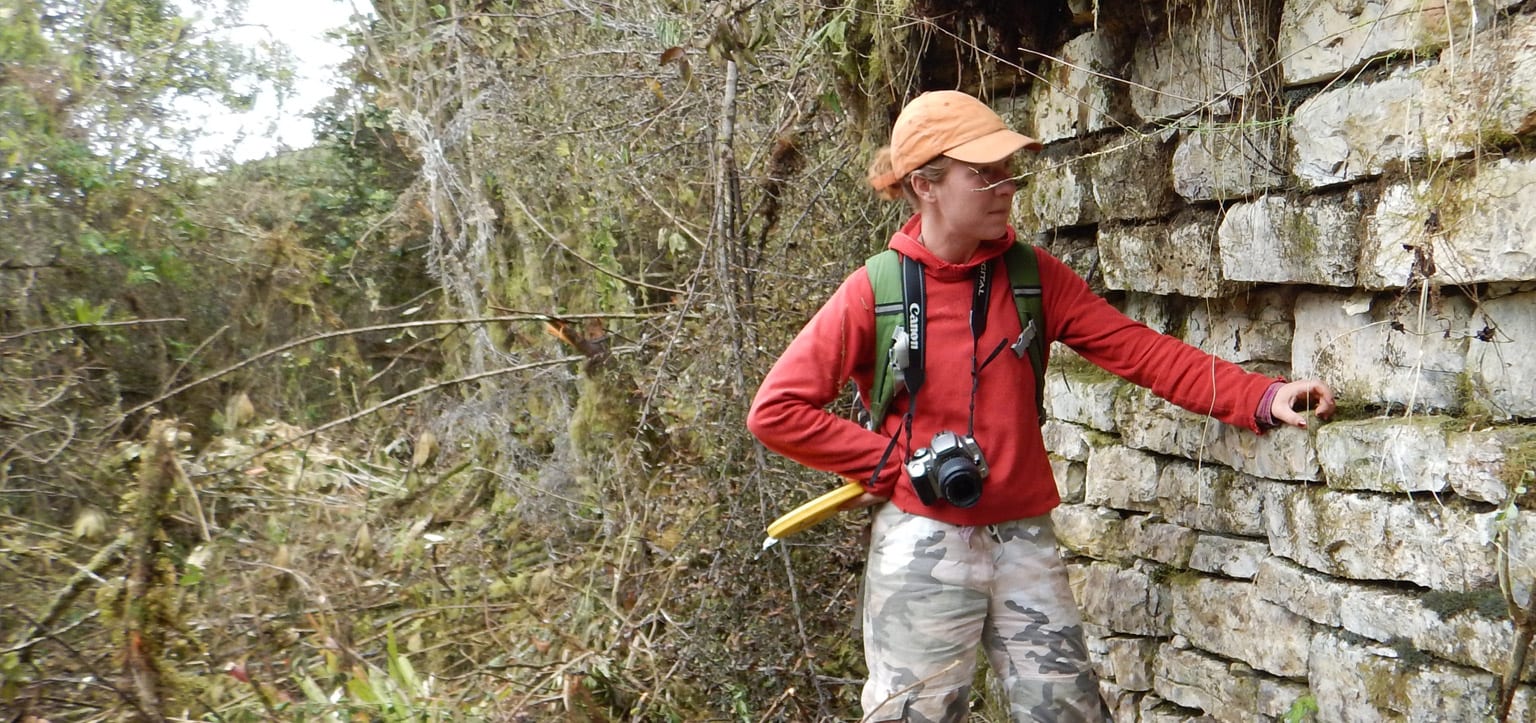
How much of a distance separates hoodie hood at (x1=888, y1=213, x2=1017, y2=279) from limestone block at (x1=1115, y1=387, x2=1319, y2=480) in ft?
2.66

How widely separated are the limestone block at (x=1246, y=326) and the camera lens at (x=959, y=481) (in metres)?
0.95

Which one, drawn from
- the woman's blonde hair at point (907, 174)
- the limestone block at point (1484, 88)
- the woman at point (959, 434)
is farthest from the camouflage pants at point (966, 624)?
the limestone block at point (1484, 88)

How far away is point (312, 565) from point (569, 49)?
10.5 feet

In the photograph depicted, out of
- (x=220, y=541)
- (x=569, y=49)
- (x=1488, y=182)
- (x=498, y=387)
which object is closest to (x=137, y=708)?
(x=220, y=541)

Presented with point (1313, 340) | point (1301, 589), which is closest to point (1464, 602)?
point (1301, 589)

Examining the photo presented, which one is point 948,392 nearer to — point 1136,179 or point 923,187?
point 923,187

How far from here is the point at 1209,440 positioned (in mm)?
3463

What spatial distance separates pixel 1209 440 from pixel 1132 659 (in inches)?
31.6

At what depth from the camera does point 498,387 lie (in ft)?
25.1

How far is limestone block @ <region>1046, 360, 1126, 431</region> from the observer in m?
3.97

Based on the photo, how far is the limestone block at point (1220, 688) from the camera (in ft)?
10.5

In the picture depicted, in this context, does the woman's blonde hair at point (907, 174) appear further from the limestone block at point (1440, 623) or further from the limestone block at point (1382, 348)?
the limestone block at point (1440, 623)

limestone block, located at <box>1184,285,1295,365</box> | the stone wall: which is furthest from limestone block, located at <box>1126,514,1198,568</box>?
limestone block, located at <box>1184,285,1295,365</box>

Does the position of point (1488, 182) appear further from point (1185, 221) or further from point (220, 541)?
point (220, 541)
